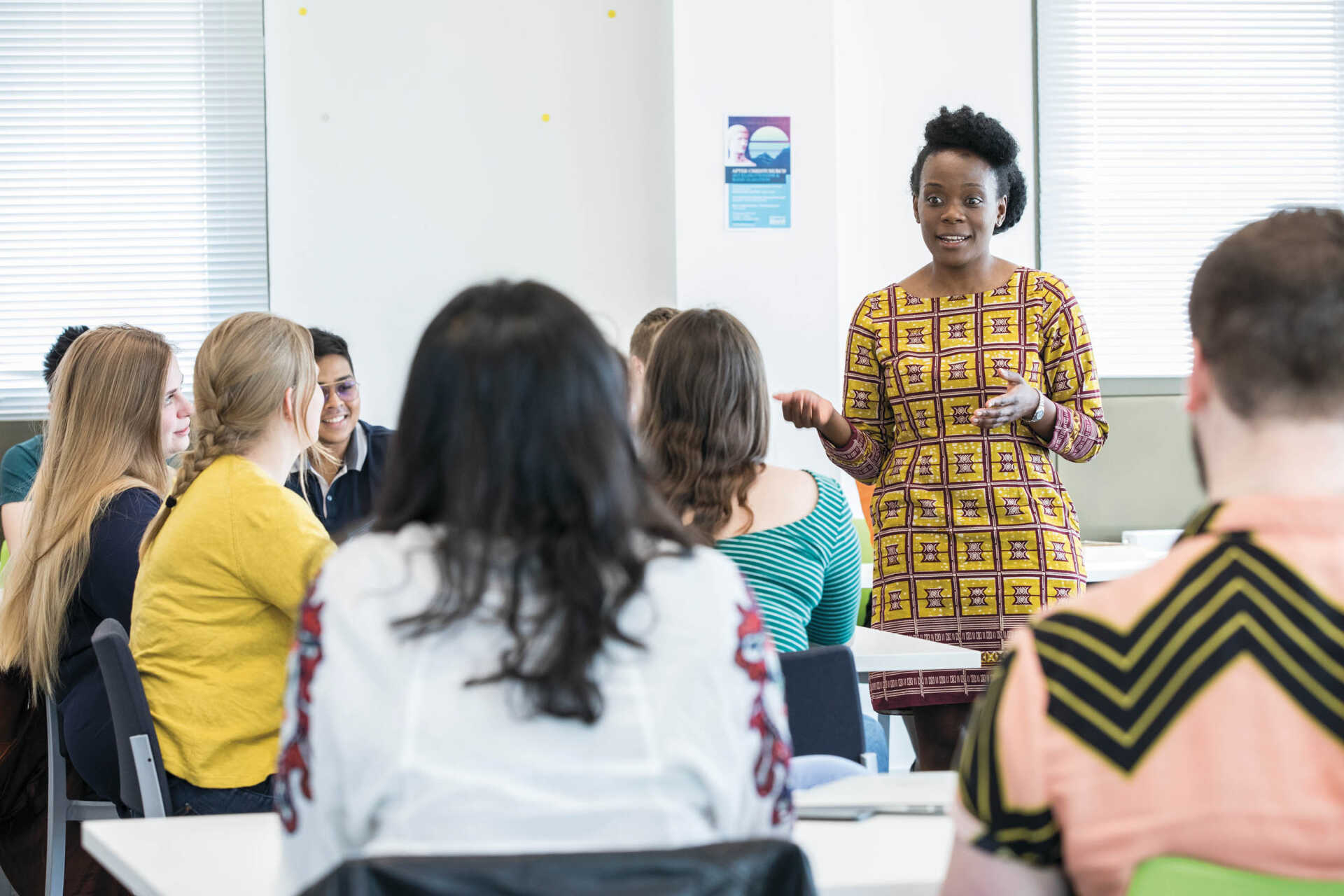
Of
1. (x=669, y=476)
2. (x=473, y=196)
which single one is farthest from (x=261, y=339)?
(x=473, y=196)

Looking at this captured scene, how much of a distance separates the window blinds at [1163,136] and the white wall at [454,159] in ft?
5.17

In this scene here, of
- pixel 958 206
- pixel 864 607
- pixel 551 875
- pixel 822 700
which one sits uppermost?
pixel 958 206

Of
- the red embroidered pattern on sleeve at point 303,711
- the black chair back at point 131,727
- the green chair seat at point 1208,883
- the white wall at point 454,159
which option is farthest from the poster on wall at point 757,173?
the green chair seat at point 1208,883

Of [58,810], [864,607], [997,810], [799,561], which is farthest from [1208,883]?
[864,607]

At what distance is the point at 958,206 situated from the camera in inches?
103

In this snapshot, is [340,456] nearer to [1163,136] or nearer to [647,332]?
[647,332]

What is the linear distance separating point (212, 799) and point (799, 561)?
3.38 ft

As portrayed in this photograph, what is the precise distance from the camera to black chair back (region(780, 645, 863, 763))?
181cm

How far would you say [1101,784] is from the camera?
84 cm

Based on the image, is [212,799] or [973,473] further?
[973,473]

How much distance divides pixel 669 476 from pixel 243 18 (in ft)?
10.9

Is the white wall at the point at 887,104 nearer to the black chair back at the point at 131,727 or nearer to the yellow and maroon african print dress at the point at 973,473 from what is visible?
the yellow and maroon african print dress at the point at 973,473

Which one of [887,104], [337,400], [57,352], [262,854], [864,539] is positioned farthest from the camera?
[887,104]

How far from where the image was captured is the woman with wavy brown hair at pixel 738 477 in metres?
2.03
